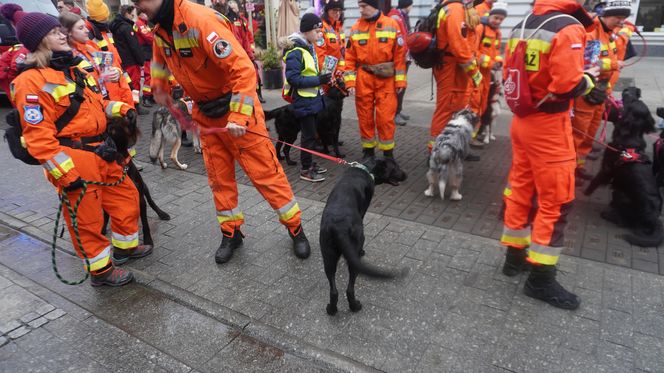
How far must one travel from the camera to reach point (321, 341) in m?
2.88

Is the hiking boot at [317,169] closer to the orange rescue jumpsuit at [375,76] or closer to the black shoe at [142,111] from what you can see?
the orange rescue jumpsuit at [375,76]

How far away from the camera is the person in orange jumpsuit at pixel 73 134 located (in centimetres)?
296

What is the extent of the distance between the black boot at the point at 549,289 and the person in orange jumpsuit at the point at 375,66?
271 centimetres

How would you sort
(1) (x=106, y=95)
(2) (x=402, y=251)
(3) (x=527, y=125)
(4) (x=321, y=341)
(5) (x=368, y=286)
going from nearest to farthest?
(4) (x=321, y=341)
(3) (x=527, y=125)
(5) (x=368, y=286)
(2) (x=402, y=251)
(1) (x=106, y=95)

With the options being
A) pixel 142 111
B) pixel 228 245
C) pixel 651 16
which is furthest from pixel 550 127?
pixel 651 16

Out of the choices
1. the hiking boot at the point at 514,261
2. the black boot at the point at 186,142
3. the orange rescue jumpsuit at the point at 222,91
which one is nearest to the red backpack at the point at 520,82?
the hiking boot at the point at 514,261

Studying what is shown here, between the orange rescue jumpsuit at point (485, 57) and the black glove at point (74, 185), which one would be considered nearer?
the black glove at point (74, 185)

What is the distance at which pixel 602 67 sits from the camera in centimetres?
488

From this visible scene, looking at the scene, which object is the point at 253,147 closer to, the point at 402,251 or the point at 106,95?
the point at 402,251

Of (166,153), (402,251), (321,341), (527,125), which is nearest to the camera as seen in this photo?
(321,341)

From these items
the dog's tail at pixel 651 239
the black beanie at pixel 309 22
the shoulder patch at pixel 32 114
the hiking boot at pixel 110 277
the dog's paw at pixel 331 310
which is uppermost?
the black beanie at pixel 309 22

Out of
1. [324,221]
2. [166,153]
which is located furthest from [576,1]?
[166,153]

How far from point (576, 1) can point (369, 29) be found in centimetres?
270

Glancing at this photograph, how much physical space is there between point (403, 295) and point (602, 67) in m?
3.78
